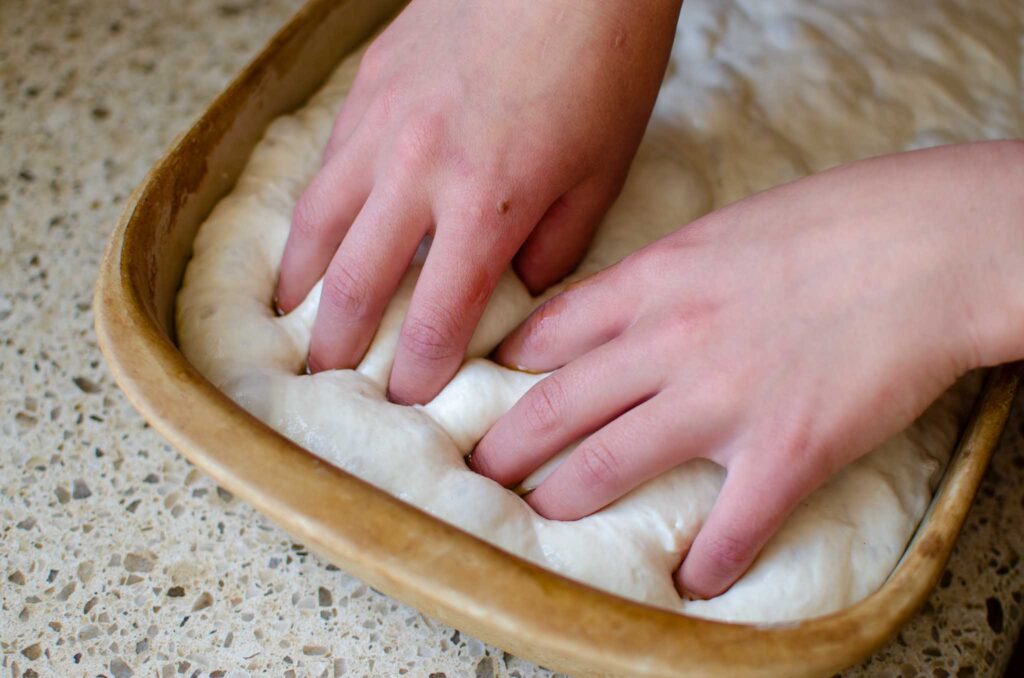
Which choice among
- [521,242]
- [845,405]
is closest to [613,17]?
[521,242]

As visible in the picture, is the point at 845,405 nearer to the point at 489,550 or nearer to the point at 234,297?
the point at 489,550

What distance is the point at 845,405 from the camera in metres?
0.42

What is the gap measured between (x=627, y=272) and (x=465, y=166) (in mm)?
97

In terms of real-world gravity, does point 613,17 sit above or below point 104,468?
above

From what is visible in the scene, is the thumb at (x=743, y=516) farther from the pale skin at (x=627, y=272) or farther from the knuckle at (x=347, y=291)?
the knuckle at (x=347, y=291)

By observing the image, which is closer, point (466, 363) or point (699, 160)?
point (466, 363)

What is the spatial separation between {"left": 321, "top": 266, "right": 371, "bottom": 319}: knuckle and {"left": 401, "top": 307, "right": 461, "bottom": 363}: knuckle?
0.09ft

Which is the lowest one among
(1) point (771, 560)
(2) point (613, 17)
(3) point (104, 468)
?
(3) point (104, 468)

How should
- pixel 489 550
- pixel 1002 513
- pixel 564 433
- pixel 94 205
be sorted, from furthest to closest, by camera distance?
pixel 94 205
pixel 1002 513
pixel 564 433
pixel 489 550

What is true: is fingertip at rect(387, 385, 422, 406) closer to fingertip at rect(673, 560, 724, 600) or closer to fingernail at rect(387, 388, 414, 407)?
fingernail at rect(387, 388, 414, 407)

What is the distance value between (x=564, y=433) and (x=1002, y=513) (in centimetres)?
29

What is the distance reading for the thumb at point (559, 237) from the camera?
0.52 meters

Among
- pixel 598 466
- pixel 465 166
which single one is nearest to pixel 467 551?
pixel 598 466

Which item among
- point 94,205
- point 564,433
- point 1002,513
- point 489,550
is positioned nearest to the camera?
point 489,550
